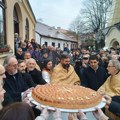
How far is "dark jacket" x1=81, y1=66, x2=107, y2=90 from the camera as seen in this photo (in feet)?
18.2

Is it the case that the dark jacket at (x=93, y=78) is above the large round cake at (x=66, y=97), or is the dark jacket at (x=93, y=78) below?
below

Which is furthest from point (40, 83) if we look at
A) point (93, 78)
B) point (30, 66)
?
point (93, 78)

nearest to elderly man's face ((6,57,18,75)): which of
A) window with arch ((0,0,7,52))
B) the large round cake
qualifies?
the large round cake

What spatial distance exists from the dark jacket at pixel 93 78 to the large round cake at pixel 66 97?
252 centimetres

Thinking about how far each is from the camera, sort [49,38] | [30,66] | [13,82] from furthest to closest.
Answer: [49,38] < [30,66] < [13,82]

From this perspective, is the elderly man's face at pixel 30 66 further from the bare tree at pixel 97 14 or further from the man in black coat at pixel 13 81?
the bare tree at pixel 97 14

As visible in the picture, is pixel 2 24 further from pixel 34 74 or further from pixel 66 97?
A: pixel 66 97

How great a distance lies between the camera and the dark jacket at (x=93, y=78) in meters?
5.56

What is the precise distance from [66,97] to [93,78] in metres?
2.91

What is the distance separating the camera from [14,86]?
151 inches

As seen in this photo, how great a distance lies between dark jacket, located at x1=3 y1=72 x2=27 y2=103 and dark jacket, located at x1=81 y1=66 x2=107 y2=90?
1.92 m

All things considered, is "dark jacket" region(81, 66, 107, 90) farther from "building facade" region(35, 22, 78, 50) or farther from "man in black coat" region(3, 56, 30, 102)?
"building facade" region(35, 22, 78, 50)

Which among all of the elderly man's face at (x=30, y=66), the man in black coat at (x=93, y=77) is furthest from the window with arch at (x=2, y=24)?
the man in black coat at (x=93, y=77)

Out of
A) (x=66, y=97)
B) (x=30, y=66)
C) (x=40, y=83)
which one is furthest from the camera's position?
(x=30, y=66)
